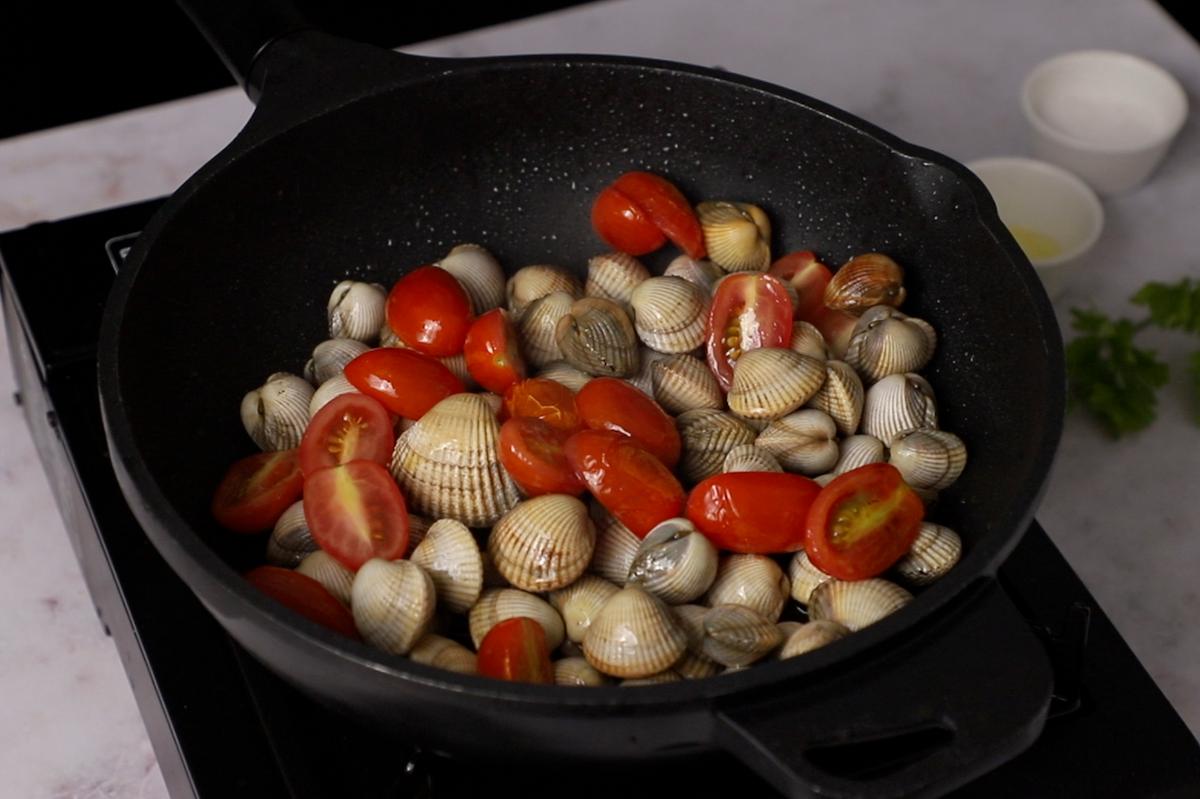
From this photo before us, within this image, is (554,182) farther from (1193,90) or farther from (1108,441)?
(1193,90)

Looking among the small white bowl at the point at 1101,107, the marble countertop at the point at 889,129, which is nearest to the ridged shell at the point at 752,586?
the marble countertop at the point at 889,129

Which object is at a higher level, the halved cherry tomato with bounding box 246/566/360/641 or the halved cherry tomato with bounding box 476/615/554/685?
the halved cherry tomato with bounding box 246/566/360/641

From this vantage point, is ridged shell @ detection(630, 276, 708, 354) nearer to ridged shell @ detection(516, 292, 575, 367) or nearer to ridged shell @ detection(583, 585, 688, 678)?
ridged shell @ detection(516, 292, 575, 367)

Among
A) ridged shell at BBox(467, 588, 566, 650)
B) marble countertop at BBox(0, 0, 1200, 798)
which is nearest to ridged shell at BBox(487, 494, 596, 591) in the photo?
ridged shell at BBox(467, 588, 566, 650)

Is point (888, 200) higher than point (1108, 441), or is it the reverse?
point (888, 200)

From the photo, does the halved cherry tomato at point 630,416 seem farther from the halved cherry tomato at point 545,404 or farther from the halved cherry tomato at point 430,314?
the halved cherry tomato at point 430,314

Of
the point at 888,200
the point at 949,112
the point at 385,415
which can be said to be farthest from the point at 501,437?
the point at 949,112
